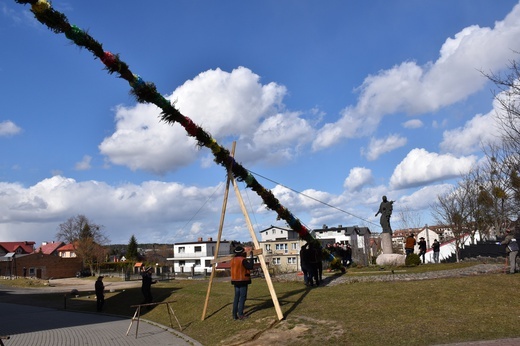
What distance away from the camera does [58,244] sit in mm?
98938

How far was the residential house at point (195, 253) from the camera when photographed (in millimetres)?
80188

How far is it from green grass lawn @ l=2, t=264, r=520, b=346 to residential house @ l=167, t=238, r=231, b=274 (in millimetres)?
65595

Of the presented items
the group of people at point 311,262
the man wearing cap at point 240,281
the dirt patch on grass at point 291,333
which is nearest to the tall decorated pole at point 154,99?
the group of people at point 311,262

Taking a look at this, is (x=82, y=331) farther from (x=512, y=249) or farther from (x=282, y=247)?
(x=282, y=247)

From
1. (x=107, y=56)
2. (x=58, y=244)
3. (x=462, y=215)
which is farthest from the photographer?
(x=58, y=244)

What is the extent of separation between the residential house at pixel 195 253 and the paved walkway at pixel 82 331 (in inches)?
2417

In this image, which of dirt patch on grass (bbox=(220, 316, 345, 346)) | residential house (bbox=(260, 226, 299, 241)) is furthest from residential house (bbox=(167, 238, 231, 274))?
dirt patch on grass (bbox=(220, 316, 345, 346))

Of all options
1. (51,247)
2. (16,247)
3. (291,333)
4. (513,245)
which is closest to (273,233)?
(51,247)

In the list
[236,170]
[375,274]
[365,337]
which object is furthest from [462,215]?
[365,337]

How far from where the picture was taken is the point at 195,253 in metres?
82.4

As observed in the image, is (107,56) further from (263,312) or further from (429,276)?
(429,276)

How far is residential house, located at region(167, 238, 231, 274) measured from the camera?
263ft

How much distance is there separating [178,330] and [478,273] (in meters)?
10.4

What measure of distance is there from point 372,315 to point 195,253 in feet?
246
